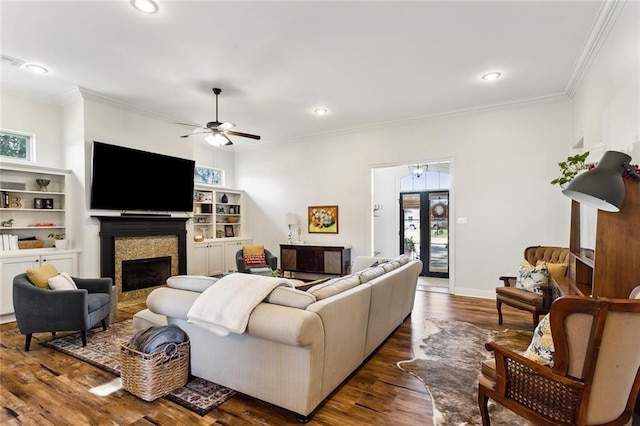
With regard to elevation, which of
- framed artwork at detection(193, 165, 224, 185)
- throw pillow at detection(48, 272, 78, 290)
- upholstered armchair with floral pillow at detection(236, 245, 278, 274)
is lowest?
upholstered armchair with floral pillow at detection(236, 245, 278, 274)

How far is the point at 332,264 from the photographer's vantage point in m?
6.55

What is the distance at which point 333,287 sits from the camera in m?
2.42

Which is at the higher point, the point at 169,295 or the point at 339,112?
the point at 339,112

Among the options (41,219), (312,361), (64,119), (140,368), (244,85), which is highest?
(244,85)

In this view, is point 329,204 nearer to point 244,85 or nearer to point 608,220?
point 244,85

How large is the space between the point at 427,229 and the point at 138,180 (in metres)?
6.05

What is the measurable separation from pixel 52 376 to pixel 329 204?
5123mm

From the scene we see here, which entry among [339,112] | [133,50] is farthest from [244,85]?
[339,112]

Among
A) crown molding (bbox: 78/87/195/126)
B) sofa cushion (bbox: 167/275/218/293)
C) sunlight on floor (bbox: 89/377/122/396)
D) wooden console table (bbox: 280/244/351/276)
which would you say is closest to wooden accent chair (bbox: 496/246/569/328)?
wooden console table (bbox: 280/244/351/276)

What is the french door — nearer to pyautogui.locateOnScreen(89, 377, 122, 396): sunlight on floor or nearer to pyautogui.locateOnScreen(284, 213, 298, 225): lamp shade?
pyautogui.locateOnScreen(284, 213, 298, 225): lamp shade

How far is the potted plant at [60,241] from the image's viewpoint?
4.65 m

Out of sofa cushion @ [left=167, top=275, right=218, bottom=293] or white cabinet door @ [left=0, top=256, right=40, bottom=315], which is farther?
white cabinet door @ [left=0, top=256, right=40, bottom=315]

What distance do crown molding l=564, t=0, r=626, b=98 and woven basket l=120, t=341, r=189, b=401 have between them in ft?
15.0

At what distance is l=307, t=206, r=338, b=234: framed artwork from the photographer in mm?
6855
